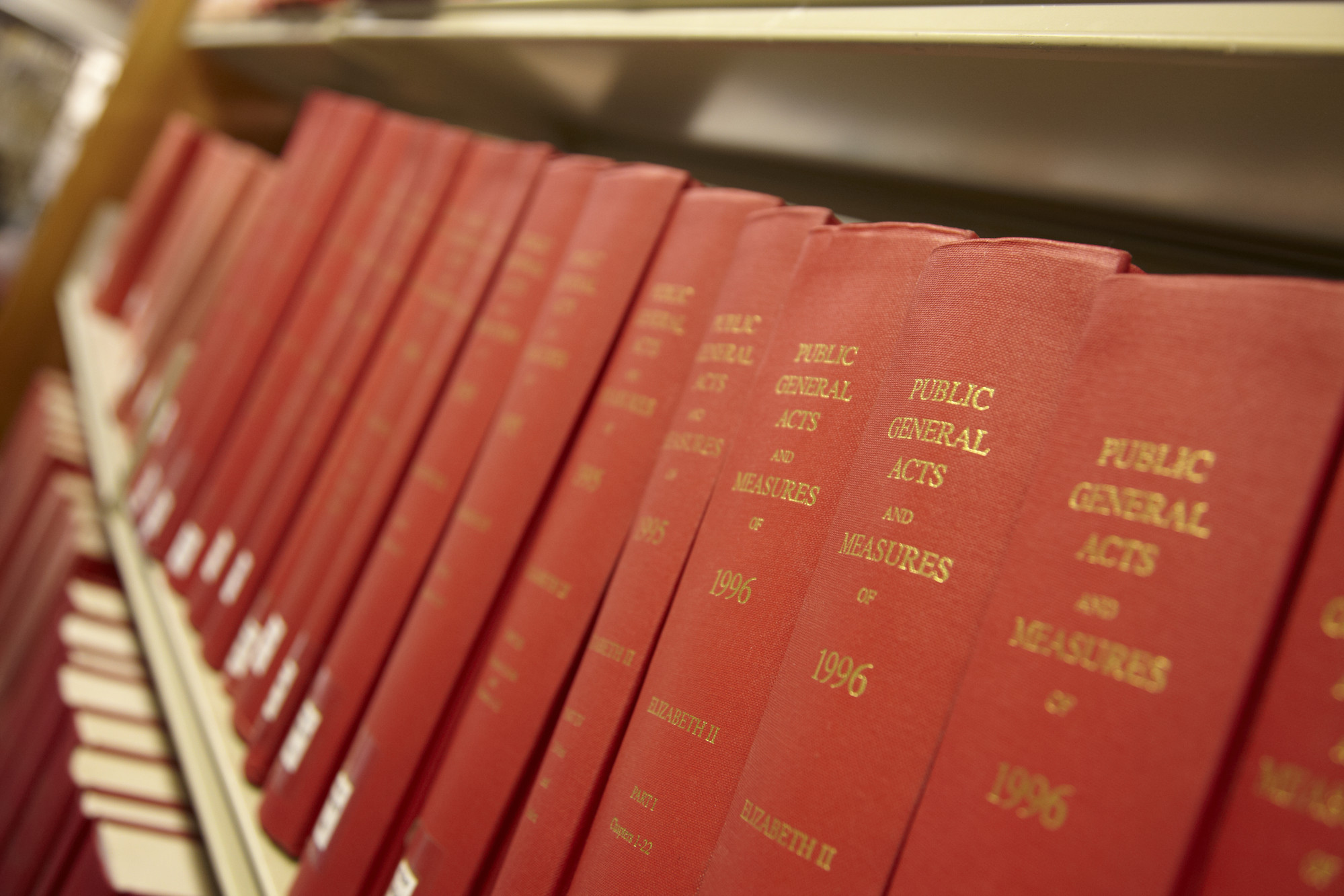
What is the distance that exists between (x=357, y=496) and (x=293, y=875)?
0.86 feet

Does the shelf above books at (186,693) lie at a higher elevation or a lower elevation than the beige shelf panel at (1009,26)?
lower

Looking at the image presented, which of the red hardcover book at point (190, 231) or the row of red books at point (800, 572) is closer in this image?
the row of red books at point (800, 572)

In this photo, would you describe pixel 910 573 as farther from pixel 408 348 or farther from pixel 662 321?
pixel 408 348

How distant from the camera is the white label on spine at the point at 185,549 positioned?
891 mm

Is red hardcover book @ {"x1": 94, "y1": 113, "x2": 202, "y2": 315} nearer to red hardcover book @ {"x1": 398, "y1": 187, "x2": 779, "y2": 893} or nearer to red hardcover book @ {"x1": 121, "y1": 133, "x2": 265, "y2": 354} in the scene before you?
red hardcover book @ {"x1": 121, "y1": 133, "x2": 265, "y2": 354}

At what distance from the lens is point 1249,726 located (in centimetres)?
27

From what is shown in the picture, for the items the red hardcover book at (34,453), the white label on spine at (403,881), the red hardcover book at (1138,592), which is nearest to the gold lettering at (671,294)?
the red hardcover book at (1138,592)

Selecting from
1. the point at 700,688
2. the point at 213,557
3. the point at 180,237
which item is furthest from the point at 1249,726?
the point at 180,237

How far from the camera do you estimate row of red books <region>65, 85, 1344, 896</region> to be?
27 cm

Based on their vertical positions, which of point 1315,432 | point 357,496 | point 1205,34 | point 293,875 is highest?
point 1205,34

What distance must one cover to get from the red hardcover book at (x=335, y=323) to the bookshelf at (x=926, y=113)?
9cm

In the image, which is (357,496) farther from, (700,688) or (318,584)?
(700,688)

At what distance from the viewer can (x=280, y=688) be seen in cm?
65

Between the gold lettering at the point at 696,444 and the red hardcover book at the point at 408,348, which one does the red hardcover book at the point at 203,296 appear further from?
the gold lettering at the point at 696,444
